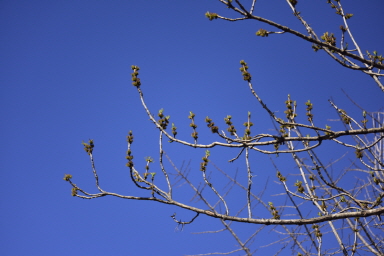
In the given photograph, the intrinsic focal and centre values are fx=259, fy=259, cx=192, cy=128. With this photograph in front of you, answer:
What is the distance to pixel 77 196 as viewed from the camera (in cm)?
320

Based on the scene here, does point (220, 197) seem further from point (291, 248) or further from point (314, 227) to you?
point (291, 248)

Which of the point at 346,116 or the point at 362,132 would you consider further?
the point at 346,116

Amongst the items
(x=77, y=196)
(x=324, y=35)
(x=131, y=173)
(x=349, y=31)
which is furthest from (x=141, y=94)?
(x=349, y=31)

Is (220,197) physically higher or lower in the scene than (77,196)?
lower

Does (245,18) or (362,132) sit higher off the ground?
(245,18)

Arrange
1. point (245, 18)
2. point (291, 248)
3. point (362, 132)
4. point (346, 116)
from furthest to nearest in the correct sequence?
point (291, 248) → point (346, 116) → point (362, 132) → point (245, 18)

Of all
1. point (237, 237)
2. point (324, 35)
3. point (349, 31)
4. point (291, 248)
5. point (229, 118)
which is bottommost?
point (291, 248)

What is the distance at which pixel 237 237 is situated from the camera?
177 inches

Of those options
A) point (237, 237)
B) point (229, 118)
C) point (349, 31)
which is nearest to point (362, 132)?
point (229, 118)

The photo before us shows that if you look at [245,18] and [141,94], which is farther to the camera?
[141,94]

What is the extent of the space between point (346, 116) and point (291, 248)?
2.23 m

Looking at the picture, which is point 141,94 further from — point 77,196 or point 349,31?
point 349,31

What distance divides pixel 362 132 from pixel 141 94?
→ 2.37 meters

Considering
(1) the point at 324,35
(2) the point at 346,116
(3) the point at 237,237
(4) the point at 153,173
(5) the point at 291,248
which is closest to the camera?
(1) the point at 324,35
